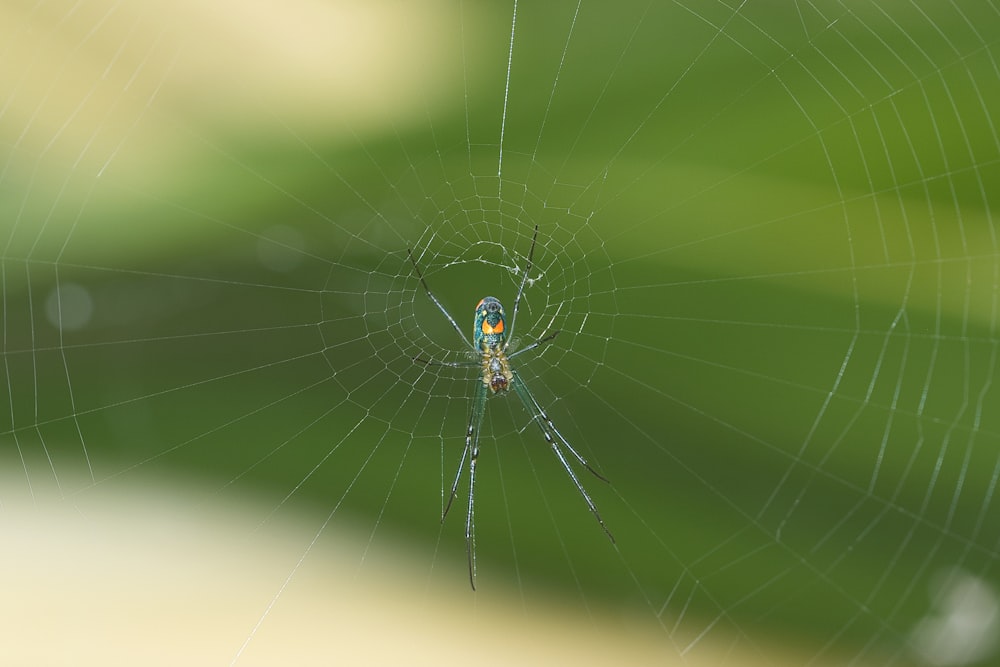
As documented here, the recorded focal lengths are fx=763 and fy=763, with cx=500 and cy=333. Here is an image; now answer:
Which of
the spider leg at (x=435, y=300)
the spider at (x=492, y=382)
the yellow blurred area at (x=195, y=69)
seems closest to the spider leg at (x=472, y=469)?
the spider at (x=492, y=382)

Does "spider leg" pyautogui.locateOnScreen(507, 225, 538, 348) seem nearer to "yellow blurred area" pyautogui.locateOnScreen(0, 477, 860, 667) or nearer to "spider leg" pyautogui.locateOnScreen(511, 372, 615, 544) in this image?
"spider leg" pyautogui.locateOnScreen(511, 372, 615, 544)

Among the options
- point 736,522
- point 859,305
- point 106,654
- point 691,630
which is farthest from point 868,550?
point 106,654

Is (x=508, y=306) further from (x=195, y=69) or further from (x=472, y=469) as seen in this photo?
(x=195, y=69)

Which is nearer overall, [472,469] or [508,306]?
[472,469]

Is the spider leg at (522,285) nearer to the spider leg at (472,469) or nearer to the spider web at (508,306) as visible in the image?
the spider web at (508,306)

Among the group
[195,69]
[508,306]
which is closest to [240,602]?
[508,306]
